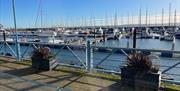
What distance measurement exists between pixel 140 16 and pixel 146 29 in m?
7.22

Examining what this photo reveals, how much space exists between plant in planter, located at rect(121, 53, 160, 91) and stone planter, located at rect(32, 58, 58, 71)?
2.94 metres

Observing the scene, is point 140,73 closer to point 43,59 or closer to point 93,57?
point 43,59

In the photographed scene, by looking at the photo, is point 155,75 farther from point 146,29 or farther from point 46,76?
point 146,29

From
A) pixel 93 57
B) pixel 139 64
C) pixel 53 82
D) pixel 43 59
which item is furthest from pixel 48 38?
pixel 139 64

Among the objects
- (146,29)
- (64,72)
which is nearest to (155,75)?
(64,72)

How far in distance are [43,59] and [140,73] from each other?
3718 millimetres

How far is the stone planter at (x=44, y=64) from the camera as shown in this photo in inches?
318

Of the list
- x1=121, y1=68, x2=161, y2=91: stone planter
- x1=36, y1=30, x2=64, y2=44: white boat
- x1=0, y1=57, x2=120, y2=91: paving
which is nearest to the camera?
x1=121, y1=68, x2=161, y2=91: stone planter

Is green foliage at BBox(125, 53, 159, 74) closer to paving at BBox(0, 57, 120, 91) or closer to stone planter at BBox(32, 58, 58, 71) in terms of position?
paving at BBox(0, 57, 120, 91)

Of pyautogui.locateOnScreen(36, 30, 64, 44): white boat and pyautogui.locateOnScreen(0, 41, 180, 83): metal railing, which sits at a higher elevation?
pyautogui.locateOnScreen(0, 41, 180, 83): metal railing

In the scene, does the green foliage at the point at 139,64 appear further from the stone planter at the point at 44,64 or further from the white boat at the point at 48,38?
the white boat at the point at 48,38

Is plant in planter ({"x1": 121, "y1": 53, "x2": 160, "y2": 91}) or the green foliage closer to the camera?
plant in planter ({"x1": 121, "y1": 53, "x2": 160, "y2": 91})

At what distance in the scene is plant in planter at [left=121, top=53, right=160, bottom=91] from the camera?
18.2 ft

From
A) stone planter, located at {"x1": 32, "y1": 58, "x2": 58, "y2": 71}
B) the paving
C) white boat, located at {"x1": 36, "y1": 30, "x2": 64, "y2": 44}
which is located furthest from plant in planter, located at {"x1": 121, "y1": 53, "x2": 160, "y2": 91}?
white boat, located at {"x1": 36, "y1": 30, "x2": 64, "y2": 44}
